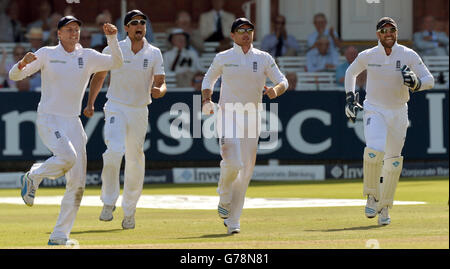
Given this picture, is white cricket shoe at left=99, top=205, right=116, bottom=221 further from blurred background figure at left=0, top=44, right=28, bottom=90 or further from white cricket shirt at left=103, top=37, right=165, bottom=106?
blurred background figure at left=0, top=44, right=28, bottom=90

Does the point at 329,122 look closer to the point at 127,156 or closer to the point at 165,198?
the point at 165,198

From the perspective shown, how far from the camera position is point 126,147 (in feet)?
43.0

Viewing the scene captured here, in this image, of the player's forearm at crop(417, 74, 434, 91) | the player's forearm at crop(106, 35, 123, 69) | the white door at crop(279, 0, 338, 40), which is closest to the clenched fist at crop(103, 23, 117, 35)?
the player's forearm at crop(106, 35, 123, 69)

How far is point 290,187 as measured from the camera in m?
20.7

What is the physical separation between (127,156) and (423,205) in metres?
4.31

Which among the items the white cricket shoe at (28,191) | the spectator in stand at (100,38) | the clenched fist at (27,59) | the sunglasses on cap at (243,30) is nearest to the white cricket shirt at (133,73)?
the sunglasses on cap at (243,30)

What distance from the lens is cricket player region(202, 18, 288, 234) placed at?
12.4 m

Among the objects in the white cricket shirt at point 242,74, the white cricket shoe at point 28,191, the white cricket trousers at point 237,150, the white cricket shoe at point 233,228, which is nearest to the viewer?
the white cricket shoe at point 28,191

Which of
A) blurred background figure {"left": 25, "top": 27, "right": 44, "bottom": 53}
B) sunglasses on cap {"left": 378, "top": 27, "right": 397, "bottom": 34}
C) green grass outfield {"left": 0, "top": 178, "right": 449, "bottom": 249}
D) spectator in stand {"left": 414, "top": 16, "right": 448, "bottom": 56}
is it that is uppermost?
sunglasses on cap {"left": 378, "top": 27, "right": 397, "bottom": 34}

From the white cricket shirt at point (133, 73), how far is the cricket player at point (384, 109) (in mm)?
2171

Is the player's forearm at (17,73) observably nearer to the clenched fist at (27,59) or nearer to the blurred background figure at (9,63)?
the clenched fist at (27,59)

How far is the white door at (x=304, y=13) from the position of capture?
2659 cm

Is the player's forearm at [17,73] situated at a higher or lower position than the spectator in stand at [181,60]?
higher

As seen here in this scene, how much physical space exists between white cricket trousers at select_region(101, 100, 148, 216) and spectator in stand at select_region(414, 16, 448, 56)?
1258 cm
